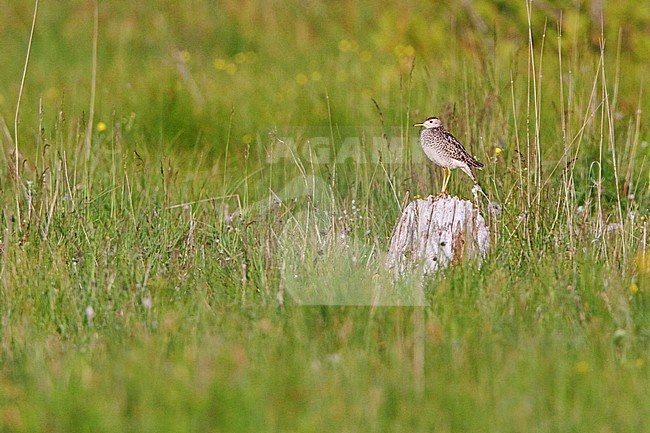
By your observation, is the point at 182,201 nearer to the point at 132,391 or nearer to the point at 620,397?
the point at 132,391

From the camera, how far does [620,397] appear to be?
122 inches

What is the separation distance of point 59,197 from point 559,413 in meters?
2.76

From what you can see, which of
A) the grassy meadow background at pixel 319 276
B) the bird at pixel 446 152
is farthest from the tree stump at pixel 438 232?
the bird at pixel 446 152

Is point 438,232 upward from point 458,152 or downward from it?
downward

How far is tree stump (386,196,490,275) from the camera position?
4.27 m

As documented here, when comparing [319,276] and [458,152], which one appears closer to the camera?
[319,276]

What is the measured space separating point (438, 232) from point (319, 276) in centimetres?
62

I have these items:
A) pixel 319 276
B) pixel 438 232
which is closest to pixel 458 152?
pixel 438 232

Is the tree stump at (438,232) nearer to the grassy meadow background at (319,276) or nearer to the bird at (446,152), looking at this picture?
the grassy meadow background at (319,276)

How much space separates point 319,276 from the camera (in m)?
4.02

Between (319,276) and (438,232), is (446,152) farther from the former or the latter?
(319,276)

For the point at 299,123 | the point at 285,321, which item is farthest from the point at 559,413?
the point at 299,123

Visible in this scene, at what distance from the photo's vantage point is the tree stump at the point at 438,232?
4266 millimetres

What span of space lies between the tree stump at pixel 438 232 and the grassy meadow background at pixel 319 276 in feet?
0.32
